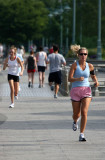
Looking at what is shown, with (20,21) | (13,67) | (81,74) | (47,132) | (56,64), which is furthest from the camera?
(20,21)

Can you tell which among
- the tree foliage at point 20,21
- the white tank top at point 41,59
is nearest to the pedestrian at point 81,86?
the white tank top at point 41,59

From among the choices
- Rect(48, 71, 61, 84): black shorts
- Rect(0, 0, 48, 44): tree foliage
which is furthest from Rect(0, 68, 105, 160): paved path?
Rect(0, 0, 48, 44): tree foliage

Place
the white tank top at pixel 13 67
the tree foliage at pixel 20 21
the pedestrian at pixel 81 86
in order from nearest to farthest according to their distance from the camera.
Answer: the pedestrian at pixel 81 86, the white tank top at pixel 13 67, the tree foliage at pixel 20 21

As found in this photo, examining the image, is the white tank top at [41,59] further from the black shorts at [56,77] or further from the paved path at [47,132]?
the paved path at [47,132]

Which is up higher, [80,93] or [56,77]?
[80,93]

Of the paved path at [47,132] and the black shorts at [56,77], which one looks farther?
the black shorts at [56,77]

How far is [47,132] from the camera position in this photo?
39.9 feet

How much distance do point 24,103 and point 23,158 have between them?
33.1 feet

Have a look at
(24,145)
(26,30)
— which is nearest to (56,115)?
(24,145)

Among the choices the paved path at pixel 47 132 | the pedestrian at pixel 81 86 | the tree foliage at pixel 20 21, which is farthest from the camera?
the tree foliage at pixel 20 21

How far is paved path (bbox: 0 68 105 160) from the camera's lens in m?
9.48

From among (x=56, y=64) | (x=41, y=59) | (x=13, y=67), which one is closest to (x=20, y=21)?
(x=41, y=59)

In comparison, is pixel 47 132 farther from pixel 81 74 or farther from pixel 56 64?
pixel 56 64

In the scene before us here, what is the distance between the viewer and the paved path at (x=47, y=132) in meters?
9.48
